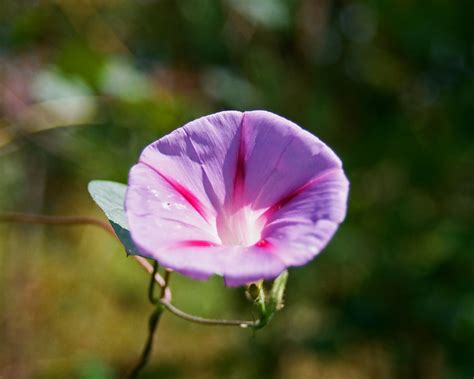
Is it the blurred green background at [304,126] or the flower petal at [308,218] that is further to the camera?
the blurred green background at [304,126]

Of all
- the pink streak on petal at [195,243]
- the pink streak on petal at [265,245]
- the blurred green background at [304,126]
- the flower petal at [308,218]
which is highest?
the flower petal at [308,218]

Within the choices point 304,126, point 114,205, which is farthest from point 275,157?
point 304,126

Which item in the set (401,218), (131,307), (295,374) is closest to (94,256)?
(131,307)

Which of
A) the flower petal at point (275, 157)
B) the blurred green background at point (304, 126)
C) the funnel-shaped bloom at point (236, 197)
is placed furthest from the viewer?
the blurred green background at point (304, 126)

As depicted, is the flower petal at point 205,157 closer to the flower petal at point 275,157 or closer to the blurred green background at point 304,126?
the flower petal at point 275,157

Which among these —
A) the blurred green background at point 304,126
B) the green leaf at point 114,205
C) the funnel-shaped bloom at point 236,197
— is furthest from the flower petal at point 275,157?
the blurred green background at point 304,126

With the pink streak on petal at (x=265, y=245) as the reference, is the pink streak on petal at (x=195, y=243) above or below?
below

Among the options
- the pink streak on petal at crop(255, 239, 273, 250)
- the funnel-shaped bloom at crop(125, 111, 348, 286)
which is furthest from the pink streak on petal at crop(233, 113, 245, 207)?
the pink streak on petal at crop(255, 239, 273, 250)
